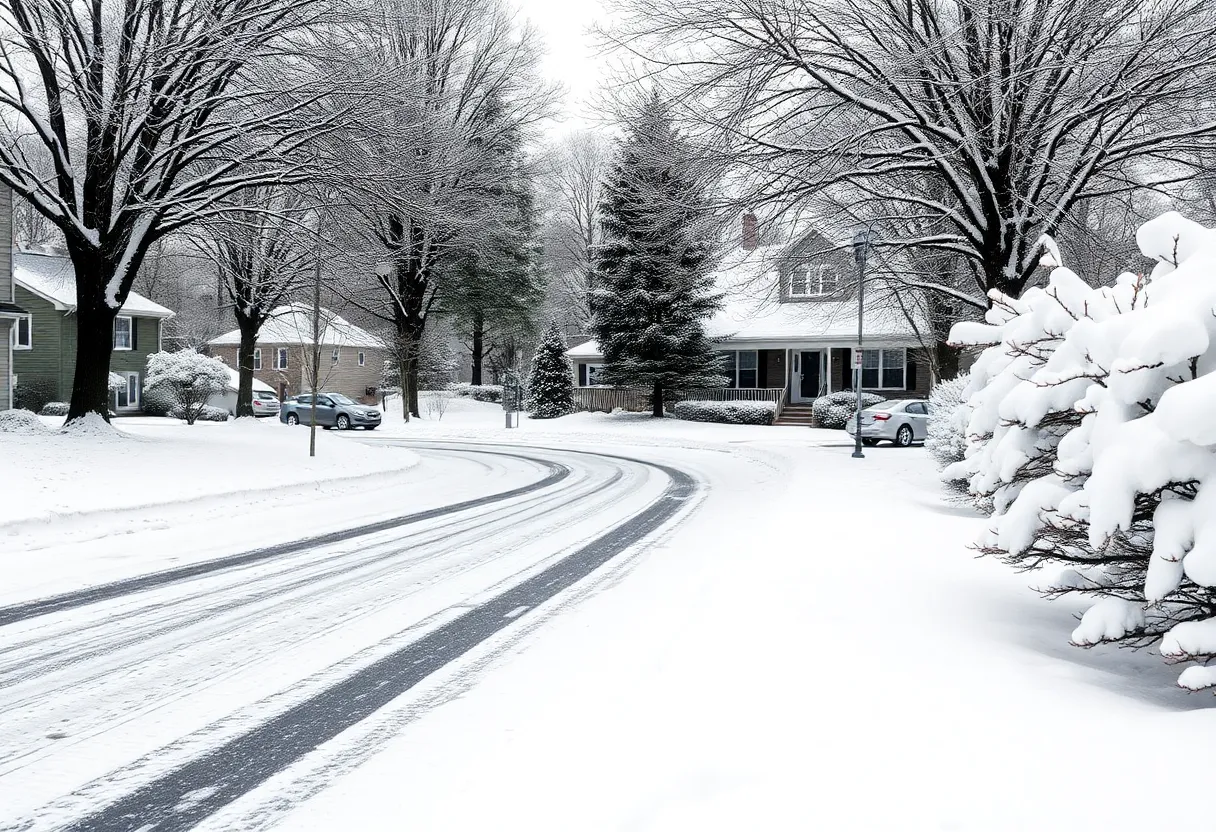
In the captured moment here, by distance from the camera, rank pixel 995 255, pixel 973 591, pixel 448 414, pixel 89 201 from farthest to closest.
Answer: pixel 448 414 < pixel 89 201 < pixel 995 255 < pixel 973 591

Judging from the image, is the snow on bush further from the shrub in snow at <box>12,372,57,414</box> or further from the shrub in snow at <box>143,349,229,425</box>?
the shrub in snow at <box>12,372,57,414</box>

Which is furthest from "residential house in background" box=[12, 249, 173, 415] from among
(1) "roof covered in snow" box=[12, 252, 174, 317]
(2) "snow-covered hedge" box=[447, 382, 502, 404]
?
(2) "snow-covered hedge" box=[447, 382, 502, 404]

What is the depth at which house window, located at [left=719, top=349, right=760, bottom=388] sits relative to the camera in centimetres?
4003

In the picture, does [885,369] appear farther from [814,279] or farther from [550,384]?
[814,279]

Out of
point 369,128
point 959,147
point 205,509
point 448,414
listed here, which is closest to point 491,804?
point 205,509

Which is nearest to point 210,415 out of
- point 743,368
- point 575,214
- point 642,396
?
point 642,396

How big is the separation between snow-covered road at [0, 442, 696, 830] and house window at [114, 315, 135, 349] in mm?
36205

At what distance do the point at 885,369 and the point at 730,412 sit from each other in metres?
7.32

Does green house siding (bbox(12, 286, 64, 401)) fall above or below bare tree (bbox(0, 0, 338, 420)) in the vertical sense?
below

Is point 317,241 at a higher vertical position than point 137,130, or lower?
lower

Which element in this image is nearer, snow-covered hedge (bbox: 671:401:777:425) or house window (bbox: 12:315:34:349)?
snow-covered hedge (bbox: 671:401:777:425)

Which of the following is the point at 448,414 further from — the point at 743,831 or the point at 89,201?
the point at 743,831

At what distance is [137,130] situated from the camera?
14945 millimetres

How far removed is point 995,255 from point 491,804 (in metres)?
13.6
